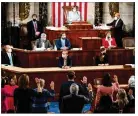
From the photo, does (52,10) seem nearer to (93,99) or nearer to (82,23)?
(82,23)

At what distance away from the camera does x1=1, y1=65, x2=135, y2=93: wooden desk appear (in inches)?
372

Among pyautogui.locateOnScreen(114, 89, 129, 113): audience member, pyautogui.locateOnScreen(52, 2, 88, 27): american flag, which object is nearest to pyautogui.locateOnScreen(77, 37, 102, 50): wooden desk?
pyautogui.locateOnScreen(52, 2, 88, 27): american flag

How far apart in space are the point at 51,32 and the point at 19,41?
45.5 inches

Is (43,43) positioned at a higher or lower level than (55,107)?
higher

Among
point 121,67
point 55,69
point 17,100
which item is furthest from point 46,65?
point 17,100

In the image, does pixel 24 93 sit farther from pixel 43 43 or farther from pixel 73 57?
pixel 43 43

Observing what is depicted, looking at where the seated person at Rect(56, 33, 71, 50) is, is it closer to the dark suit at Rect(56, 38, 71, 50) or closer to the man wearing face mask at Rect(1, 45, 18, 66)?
the dark suit at Rect(56, 38, 71, 50)

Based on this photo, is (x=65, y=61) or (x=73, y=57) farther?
(x=73, y=57)

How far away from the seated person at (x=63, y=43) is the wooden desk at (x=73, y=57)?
382mm

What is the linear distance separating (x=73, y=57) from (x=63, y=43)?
57 centimetres

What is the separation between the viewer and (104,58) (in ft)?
34.3

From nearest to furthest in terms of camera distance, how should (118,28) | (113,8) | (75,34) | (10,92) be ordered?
(10,92)
(75,34)
(118,28)
(113,8)

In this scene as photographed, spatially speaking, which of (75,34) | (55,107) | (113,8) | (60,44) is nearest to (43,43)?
(60,44)

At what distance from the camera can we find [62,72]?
9.62m
